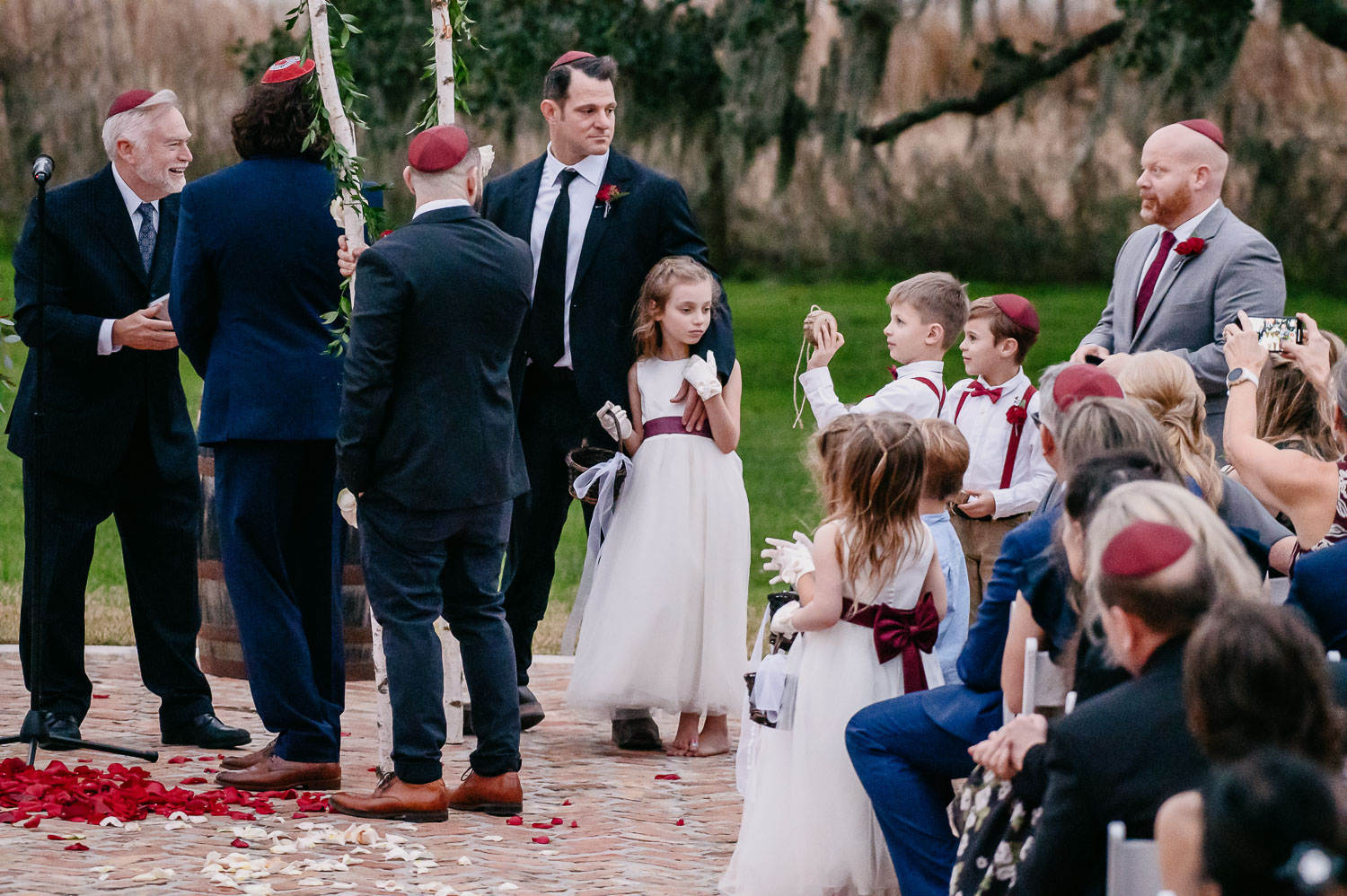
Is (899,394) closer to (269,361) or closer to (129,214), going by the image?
(269,361)

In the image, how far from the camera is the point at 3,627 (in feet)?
24.6

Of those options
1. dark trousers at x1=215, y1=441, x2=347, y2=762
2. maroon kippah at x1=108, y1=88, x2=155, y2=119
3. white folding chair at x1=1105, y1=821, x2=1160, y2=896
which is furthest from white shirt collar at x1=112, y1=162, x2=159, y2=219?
white folding chair at x1=1105, y1=821, x2=1160, y2=896

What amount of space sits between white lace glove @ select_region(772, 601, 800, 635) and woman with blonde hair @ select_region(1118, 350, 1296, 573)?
1008mm

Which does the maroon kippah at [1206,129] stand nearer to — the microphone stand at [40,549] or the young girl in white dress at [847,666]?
the young girl in white dress at [847,666]

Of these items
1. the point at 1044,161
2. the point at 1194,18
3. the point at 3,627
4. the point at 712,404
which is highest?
the point at 1194,18

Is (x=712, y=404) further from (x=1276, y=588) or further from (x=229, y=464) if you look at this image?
(x=1276, y=588)

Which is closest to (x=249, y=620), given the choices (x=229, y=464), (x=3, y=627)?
(x=229, y=464)

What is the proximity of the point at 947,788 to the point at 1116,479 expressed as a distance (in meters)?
1.15

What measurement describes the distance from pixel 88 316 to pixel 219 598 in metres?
1.48

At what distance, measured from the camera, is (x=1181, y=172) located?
511 centimetres

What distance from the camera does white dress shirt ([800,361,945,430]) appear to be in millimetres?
4836

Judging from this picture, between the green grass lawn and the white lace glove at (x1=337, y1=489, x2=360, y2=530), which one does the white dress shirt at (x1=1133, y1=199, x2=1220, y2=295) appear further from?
the green grass lawn

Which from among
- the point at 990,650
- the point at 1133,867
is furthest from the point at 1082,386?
the point at 1133,867

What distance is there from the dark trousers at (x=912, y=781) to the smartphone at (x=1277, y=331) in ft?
4.73
